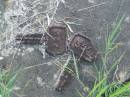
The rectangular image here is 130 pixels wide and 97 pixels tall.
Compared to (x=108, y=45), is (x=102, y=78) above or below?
below

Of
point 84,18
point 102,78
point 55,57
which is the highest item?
point 84,18

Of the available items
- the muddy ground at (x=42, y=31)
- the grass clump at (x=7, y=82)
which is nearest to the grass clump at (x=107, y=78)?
the muddy ground at (x=42, y=31)

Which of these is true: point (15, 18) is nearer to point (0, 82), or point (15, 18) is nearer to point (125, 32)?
point (0, 82)

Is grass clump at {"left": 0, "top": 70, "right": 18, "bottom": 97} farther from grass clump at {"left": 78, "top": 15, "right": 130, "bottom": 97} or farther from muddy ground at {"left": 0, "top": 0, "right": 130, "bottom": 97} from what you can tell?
grass clump at {"left": 78, "top": 15, "right": 130, "bottom": 97}

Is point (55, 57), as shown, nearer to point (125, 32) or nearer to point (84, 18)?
point (84, 18)

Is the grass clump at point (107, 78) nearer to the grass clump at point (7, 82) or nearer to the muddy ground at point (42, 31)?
the muddy ground at point (42, 31)

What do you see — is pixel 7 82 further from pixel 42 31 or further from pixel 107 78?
pixel 107 78

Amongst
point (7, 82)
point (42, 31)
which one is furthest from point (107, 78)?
point (7, 82)

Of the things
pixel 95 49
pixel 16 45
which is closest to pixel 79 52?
pixel 95 49
